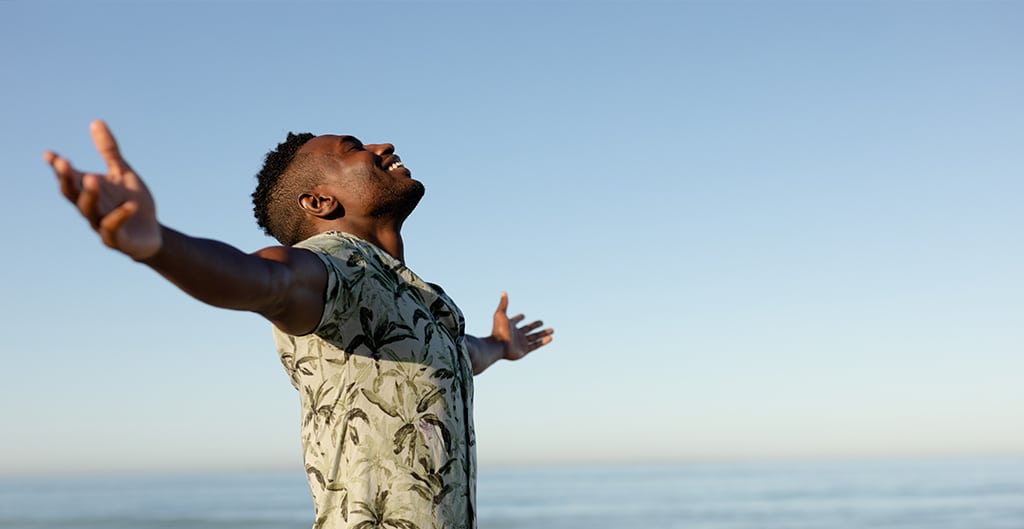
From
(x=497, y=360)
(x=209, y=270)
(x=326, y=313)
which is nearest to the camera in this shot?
(x=209, y=270)

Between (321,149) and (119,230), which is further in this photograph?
(321,149)

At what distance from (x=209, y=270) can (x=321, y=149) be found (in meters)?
1.18

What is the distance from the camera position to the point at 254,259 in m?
2.28

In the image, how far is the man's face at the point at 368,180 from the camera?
309 cm

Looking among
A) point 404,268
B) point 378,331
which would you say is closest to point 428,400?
point 378,331

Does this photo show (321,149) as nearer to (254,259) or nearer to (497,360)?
(254,259)

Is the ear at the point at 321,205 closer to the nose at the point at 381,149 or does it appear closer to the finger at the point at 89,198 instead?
the nose at the point at 381,149

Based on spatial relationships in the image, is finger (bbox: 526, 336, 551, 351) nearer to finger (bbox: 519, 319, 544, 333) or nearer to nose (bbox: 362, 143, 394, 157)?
finger (bbox: 519, 319, 544, 333)

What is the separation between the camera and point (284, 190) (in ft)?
10.6

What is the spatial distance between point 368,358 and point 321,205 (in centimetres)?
63

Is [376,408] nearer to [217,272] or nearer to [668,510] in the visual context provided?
[217,272]

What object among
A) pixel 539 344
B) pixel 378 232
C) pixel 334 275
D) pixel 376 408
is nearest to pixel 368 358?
pixel 376 408

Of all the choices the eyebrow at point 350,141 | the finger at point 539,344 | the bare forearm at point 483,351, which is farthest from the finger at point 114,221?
the finger at point 539,344

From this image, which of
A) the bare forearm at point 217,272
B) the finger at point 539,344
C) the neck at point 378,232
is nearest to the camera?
the bare forearm at point 217,272
